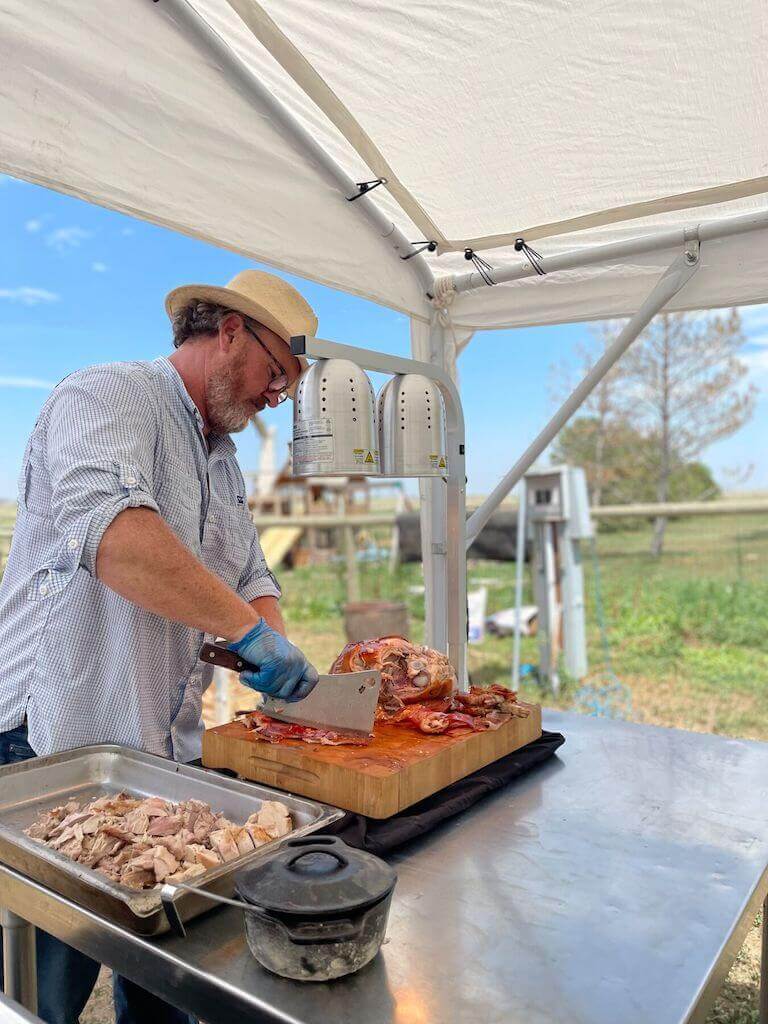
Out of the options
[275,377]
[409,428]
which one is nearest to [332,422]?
[409,428]

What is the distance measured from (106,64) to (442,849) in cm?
223

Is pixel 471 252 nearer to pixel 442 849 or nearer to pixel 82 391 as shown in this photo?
pixel 82 391

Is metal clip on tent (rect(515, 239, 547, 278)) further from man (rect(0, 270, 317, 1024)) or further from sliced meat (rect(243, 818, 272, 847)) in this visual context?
sliced meat (rect(243, 818, 272, 847))

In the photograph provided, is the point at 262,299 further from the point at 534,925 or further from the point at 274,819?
the point at 534,925

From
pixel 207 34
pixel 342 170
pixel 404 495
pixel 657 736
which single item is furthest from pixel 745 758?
pixel 404 495

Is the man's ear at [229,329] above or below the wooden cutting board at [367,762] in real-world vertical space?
above

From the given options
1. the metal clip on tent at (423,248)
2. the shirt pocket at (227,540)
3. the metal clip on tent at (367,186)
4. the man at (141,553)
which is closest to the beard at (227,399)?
the man at (141,553)

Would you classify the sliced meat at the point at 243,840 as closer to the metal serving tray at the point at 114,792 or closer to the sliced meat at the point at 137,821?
the metal serving tray at the point at 114,792

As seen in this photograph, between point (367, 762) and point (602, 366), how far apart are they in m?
1.96

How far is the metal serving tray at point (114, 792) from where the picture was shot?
→ 1285 millimetres

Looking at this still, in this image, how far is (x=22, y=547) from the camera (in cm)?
216

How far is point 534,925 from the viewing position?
138cm

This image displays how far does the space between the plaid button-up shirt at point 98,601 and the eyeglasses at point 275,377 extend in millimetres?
260

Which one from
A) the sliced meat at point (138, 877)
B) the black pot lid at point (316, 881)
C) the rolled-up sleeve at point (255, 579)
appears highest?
the rolled-up sleeve at point (255, 579)
